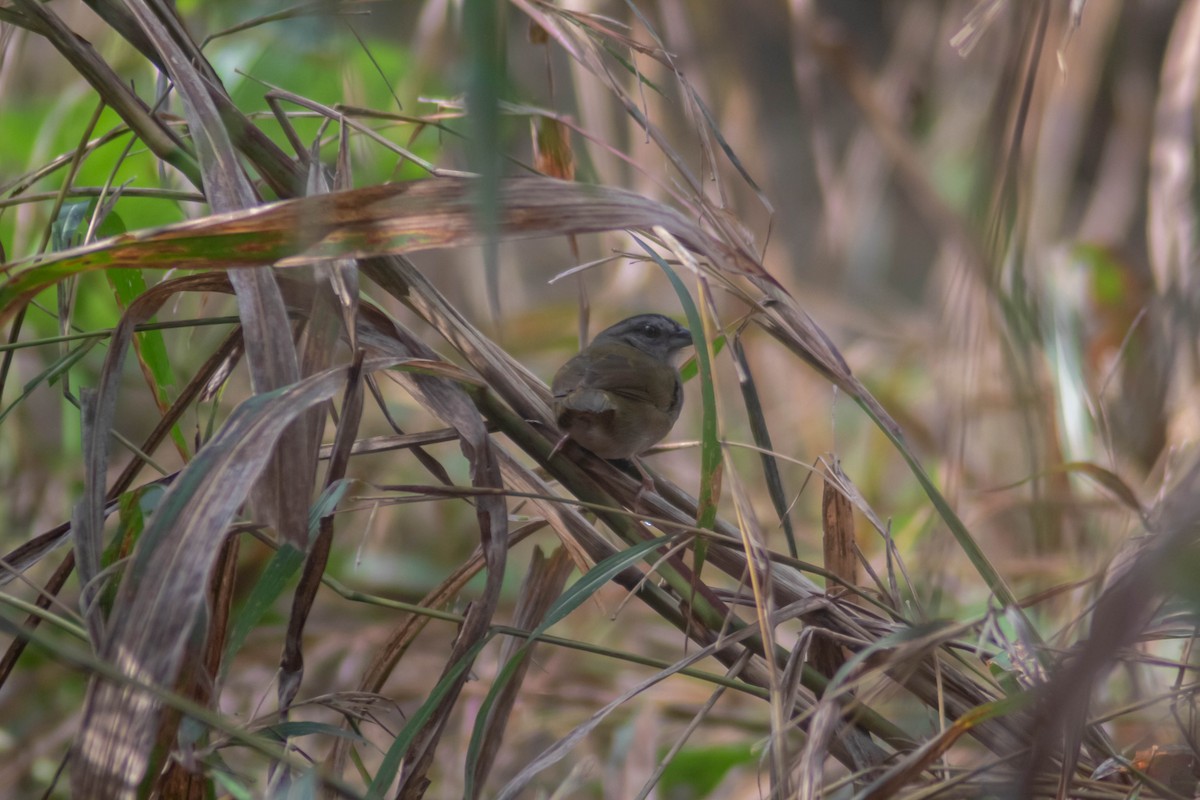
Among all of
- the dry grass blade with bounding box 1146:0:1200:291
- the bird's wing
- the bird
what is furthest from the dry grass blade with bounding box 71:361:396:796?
the dry grass blade with bounding box 1146:0:1200:291

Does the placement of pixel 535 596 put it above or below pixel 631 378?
below

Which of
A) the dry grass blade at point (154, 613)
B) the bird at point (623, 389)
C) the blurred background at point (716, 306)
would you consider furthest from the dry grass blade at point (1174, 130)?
the dry grass blade at point (154, 613)

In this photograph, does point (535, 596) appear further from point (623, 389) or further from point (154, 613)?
point (623, 389)

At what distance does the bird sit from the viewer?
2.32 metres

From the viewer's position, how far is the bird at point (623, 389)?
2318 millimetres

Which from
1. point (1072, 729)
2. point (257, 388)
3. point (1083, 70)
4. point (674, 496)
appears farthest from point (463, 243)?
point (1083, 70)

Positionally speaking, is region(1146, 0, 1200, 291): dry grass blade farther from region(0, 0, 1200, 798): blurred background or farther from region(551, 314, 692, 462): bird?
region(551, 314, 692, 462): bird

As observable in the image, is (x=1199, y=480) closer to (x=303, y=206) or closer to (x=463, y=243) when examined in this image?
(x=463, y=243)

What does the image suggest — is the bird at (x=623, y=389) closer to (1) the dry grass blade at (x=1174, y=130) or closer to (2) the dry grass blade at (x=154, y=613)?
(2) the dry grass blade at (x=154, y=613)

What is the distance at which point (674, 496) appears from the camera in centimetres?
Answer: 212

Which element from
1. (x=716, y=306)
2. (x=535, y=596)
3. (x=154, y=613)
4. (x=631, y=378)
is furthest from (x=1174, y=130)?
(x=154, y=613)

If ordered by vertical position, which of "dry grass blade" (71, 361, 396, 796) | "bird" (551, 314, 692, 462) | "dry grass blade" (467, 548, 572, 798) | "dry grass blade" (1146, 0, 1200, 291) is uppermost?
"dry grass blade" (1146, 0, 1200, 291)

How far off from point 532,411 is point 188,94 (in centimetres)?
75

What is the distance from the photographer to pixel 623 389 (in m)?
2.95
